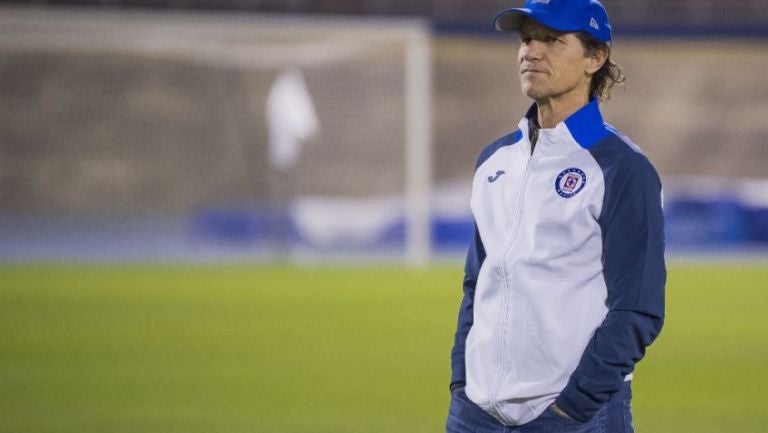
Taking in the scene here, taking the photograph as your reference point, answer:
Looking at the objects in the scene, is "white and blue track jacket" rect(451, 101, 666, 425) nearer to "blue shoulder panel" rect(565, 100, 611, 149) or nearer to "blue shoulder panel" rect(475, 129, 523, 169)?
"blue shoulder panel" rect(565, 100, 611, 149)

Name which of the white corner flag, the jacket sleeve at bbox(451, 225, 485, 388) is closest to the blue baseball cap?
the jacket sleeve at bbox(451, 225, 485, 388)

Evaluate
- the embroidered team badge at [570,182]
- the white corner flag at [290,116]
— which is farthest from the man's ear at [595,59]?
the white corner flag at [290,116]

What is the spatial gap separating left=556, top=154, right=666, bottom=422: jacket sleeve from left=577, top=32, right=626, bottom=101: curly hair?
375 mm

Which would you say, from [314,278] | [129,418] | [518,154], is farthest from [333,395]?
[314,278]

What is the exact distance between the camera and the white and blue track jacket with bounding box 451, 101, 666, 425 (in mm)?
3146

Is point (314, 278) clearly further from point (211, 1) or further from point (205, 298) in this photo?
point (211, 1)

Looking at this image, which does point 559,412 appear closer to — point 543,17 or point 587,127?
point 587,127

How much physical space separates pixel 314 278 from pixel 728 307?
232 inches

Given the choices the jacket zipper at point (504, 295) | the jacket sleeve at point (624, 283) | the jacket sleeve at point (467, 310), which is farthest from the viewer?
the jacket sleeve at point (467, 310)

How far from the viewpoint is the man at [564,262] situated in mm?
3152

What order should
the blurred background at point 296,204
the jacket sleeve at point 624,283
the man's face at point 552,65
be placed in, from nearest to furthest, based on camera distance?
the jacket sleeve at point 624,283 < the man's face at point 552,65 < the blurred background at point 296,204

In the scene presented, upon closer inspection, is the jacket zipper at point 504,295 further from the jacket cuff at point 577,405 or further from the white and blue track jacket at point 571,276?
the jacket cuff at point 577,405

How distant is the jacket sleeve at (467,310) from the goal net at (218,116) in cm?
1478

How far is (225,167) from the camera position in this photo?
2075cm
